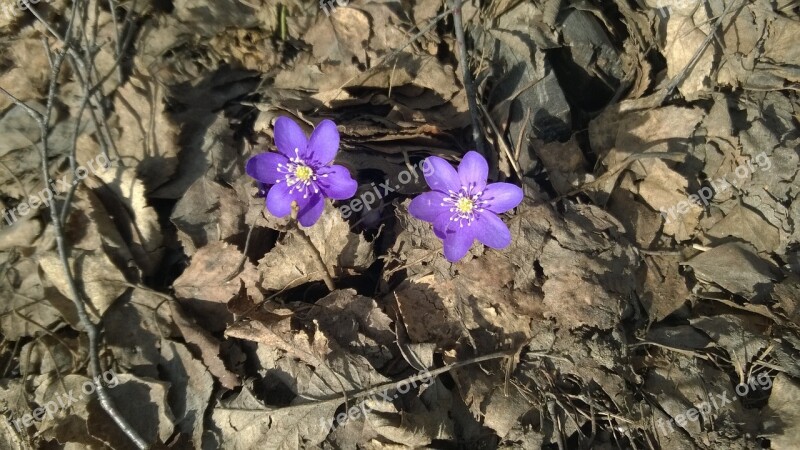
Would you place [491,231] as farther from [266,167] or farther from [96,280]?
[96,280]

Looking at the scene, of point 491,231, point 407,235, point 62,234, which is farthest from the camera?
point 62,234

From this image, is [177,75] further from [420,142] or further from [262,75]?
[420,142]

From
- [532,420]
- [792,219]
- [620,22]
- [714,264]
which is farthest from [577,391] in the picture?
[620,22]

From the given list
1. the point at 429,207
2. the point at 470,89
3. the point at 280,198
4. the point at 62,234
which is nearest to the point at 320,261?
the point at 280,198

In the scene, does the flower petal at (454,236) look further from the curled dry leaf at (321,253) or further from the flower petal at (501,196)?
the curled dry leaf at (321,253)

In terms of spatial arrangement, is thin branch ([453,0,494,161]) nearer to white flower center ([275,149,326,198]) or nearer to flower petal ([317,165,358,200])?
flower petal ([317,165,358,200])

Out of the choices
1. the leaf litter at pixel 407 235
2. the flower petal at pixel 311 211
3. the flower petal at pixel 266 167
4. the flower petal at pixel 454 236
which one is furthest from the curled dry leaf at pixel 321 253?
the flower petal at pixel 454 236

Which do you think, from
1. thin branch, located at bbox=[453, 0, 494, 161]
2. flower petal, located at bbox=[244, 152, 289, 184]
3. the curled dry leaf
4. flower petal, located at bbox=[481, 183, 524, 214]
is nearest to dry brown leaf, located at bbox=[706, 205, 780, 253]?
flower petal, located at bbox=[481, 183, 524, 214]
